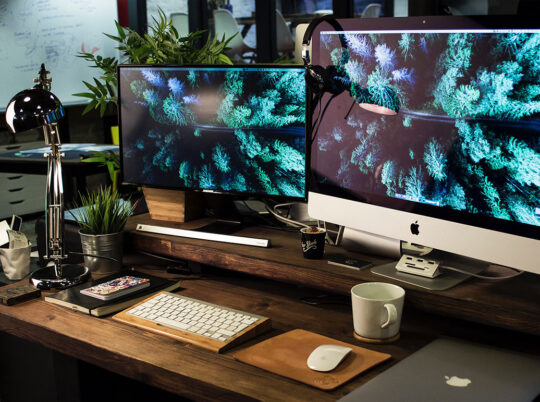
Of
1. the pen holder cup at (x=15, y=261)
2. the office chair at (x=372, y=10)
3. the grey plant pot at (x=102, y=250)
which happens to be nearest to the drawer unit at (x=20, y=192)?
the office chair at (x=372, y=10)

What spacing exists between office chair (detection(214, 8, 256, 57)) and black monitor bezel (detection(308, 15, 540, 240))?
12.1 ft

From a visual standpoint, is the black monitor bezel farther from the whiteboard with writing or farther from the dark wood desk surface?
the whiteboard with writing

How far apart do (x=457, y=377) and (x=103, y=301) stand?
2.60 ft

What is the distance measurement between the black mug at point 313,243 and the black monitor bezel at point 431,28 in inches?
3.9

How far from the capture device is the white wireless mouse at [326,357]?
1.11 m

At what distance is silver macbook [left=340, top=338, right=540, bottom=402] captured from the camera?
3.30 feet

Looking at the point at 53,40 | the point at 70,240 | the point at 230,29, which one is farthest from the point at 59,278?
the point at 53,40

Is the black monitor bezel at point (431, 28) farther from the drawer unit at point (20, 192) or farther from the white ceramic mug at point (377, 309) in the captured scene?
the drawer unit at point (20, 192)

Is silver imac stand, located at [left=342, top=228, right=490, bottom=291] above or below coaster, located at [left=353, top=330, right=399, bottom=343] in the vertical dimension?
above

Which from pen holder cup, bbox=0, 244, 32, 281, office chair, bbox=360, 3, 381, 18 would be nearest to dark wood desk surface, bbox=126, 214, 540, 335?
pen holder cup, bbox=0, 244, 32, 281

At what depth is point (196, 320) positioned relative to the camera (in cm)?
133

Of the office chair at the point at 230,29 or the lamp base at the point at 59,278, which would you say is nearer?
the lamp base at the point at 59,278

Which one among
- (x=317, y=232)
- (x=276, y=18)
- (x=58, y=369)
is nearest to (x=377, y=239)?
(x=317, y=232)

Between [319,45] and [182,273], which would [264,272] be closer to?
[182,273]
